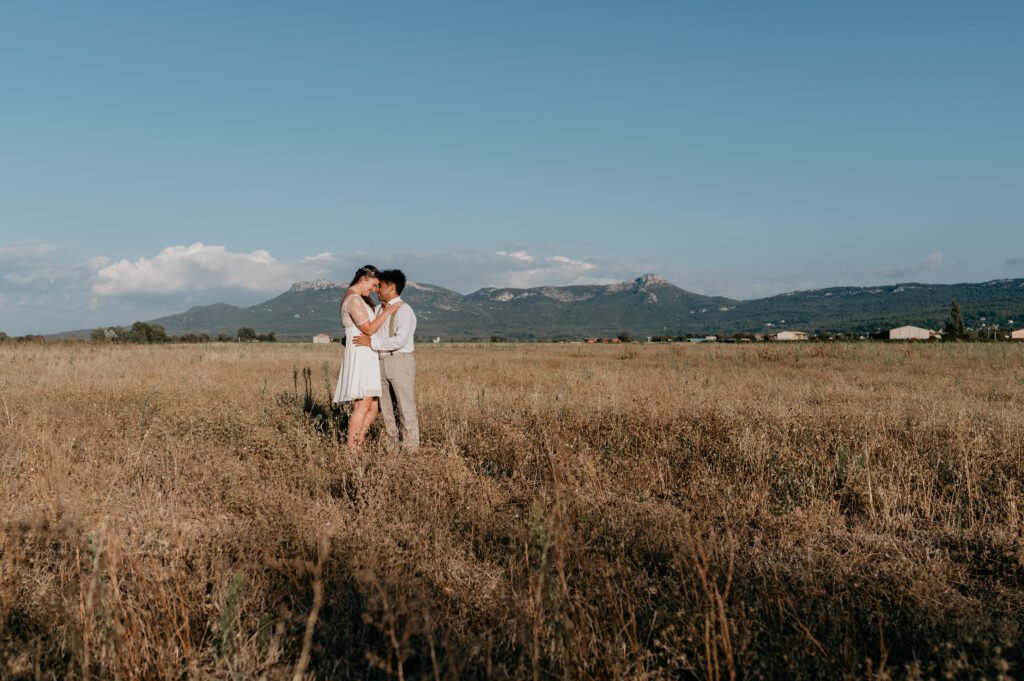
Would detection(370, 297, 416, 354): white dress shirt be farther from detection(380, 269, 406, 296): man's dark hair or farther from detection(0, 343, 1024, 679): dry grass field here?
detection(0, 343, 1024, 679): dry grass field

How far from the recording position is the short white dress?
7129mm

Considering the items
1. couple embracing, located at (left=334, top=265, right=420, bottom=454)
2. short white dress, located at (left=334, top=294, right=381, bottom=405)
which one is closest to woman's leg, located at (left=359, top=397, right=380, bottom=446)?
couple embracing, located at (left=334, top=265, right=420, bottom=454)

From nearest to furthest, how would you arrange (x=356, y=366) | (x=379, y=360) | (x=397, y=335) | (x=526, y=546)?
(x=526, y=546) < (x=356, y=366) < (x=397, y=335) < (x=379, y=360)

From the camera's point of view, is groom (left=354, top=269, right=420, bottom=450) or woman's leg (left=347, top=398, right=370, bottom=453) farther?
groom (left=354, top=269, right=420, bottom=450)

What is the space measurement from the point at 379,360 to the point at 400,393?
528 mm

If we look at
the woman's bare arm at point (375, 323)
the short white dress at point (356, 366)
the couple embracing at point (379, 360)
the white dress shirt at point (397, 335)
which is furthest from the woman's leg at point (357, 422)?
the woman's bare arm at point (375, 323)

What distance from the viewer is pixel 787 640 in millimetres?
3098

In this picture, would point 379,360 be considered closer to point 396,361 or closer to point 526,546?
point 396,361

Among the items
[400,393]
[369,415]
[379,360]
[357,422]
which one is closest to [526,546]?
[400,393]

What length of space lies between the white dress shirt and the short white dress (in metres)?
0.17

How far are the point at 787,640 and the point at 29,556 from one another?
5114 millimetres

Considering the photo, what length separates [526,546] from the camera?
357cm

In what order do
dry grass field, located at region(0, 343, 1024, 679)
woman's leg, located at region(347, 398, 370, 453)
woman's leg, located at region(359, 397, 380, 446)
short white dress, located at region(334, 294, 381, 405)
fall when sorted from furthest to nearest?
woman's leg, located at region(359, 397, 380, 446)
short white dress, located at region(334, 294, 381, 405)
woman's leg, located at region(347, 398, 370, 453)
dry grass field, located at region(0, 343, 1024, 679)

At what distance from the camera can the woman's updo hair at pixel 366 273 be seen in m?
7.45
